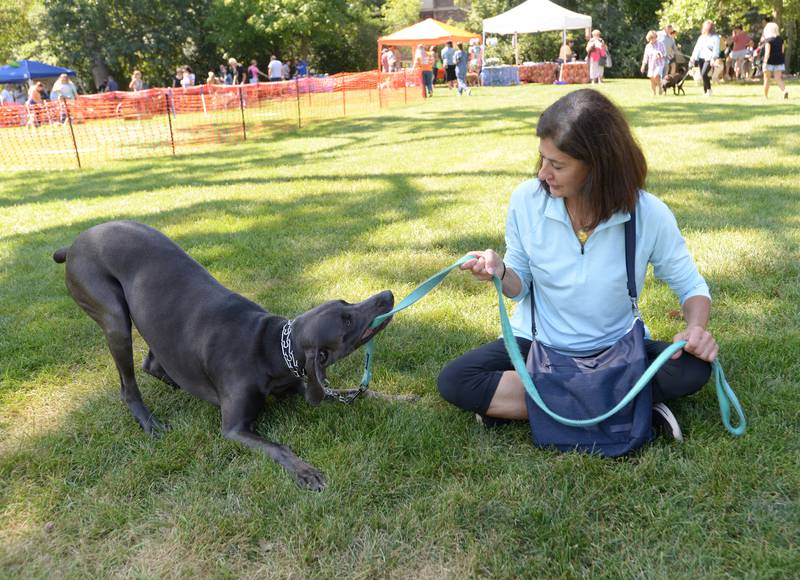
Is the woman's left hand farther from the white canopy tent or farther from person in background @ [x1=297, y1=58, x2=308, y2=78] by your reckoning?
person in background @ [x1=297, y1=58, x2=308, y2=78]

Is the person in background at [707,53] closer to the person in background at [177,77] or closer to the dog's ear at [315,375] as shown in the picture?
the dog's ear at [315,375]

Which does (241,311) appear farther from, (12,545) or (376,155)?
(376,155)

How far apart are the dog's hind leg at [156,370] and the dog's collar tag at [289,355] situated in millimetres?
950

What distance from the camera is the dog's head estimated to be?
9.52ft

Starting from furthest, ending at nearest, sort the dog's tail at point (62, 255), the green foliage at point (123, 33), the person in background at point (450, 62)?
1. the green foliage at point (123, 33)
2. the person in background at point (450, 62)
3. the dog's tail at point (62, 255)

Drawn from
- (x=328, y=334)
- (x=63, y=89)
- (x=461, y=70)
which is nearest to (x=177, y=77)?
(x=63, y=89)

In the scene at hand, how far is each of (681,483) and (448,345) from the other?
164cm

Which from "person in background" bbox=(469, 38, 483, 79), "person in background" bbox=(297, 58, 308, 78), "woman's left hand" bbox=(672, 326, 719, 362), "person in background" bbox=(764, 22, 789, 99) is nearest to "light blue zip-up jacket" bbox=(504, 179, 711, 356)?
"woman's left hand" bbox=(672, 326, 719, 362)

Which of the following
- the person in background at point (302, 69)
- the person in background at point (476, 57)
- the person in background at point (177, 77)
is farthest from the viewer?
the person in background at point (302, 69)

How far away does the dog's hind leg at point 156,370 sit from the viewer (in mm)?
3709

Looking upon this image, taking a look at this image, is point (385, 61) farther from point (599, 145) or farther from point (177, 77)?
point (599, 145)

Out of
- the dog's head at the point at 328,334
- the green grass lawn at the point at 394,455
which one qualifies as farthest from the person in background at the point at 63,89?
the dog's head at the point at 328,334

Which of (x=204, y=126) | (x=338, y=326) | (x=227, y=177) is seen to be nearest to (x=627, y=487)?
(x=338, y=326)

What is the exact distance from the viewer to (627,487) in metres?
2.58
